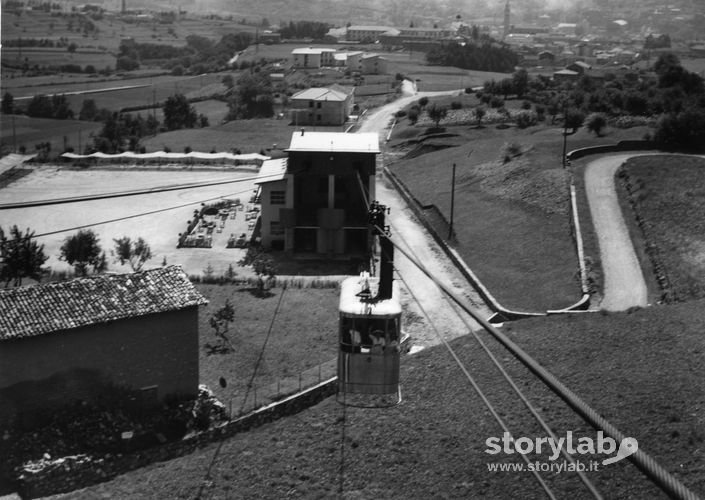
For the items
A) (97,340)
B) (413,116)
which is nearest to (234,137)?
(413,116)

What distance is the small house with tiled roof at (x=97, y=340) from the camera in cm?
2045

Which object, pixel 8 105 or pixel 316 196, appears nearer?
pixel 316 196

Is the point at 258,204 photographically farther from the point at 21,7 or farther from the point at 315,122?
the point at 21,7

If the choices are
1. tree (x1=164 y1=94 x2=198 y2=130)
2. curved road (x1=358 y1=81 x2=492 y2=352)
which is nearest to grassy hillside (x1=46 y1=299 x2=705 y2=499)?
curved road (x1=358 y1=81 x2=492 y2=352)

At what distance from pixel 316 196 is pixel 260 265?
625 centimetres

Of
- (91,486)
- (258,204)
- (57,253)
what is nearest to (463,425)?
(91,486)

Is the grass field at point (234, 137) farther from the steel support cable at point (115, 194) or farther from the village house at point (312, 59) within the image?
the village house at point (312, 59)

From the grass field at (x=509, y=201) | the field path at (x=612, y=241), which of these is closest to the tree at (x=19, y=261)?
the grass field at (x=509, y=201)

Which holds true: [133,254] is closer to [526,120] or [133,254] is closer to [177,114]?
[526,120]

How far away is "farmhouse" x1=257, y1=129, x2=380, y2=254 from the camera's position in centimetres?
3725

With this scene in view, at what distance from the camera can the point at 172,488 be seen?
60.6 ft

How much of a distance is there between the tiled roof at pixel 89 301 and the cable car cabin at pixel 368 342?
7.08 metres

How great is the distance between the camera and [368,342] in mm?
16344

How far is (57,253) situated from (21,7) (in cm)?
14462
